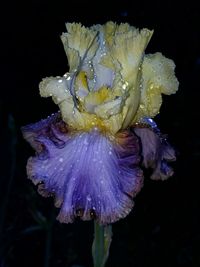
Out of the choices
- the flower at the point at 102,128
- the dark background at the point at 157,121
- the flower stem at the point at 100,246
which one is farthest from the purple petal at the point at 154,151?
the dark background at the point at 157,121

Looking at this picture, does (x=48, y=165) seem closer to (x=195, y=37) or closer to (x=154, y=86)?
(x=154, y=86)

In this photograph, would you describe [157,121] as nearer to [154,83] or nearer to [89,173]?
[154,83]

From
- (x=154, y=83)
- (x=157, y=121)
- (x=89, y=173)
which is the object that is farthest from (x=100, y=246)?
(x=157, y=121)

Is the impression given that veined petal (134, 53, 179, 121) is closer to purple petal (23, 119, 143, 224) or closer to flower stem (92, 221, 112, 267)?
purple petal (23, 119, 143, 224)

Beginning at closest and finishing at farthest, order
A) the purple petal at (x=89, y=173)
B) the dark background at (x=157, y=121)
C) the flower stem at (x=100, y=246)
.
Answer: the purple petal at (x=89, y=173)
the flower stem at (x=100, y=246)
the dark background at (x=157, y=121)

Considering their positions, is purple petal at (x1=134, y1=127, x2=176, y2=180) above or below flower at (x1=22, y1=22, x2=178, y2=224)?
below

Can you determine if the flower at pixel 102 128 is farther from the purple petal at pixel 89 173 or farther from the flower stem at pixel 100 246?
the flower stem at pixel 100 246

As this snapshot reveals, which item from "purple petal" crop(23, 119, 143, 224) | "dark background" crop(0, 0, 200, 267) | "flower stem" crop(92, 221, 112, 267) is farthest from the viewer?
"dark background" crop(0, 0, 200, 267)

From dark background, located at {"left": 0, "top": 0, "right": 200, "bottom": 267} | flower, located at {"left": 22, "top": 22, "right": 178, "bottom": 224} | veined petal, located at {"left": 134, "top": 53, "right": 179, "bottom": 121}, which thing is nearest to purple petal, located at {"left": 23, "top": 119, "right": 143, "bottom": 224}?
flower, located at {"left": 22, "top": 22, "right": 178, "bottom": 224}

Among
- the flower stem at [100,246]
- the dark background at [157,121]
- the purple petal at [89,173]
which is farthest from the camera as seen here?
the dark background at [157,121]
